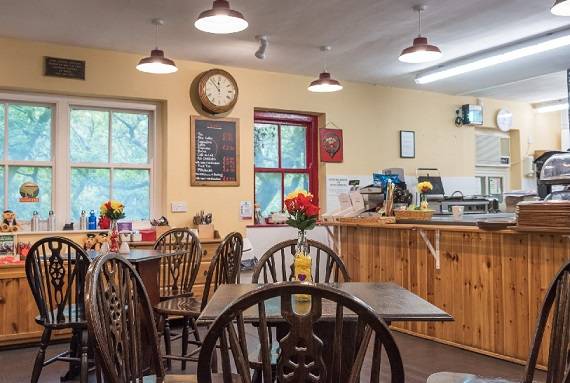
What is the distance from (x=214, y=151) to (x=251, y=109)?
2.29ft

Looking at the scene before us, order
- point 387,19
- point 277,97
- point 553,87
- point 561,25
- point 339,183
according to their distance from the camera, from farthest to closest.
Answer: point 553,87 < point 339,183 < point 277,97 < point 561,25 < point 387,19

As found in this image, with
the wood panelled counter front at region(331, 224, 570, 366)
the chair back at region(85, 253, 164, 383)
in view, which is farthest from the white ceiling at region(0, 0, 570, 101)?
the chair back at region(85, 253, 164, 383)

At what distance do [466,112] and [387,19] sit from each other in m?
3.60

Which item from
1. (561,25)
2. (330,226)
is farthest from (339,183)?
(561,25)

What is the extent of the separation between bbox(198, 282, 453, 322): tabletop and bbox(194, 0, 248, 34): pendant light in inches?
69.3

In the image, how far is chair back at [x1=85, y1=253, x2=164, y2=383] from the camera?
1.49 m

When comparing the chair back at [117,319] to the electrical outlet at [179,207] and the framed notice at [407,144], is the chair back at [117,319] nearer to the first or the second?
the electrical outlet at [179,207]

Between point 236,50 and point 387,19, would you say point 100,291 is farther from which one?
point 236,50

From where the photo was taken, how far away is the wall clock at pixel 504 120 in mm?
8055

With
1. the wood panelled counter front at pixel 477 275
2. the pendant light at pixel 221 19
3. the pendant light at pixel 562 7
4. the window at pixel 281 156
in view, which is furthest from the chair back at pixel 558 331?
the window at pixel 281 156

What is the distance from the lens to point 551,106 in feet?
26.9

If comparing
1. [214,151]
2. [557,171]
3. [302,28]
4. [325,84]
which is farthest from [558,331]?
[214,151]

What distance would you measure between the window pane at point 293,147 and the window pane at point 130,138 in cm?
178

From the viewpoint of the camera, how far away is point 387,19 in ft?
14.5
